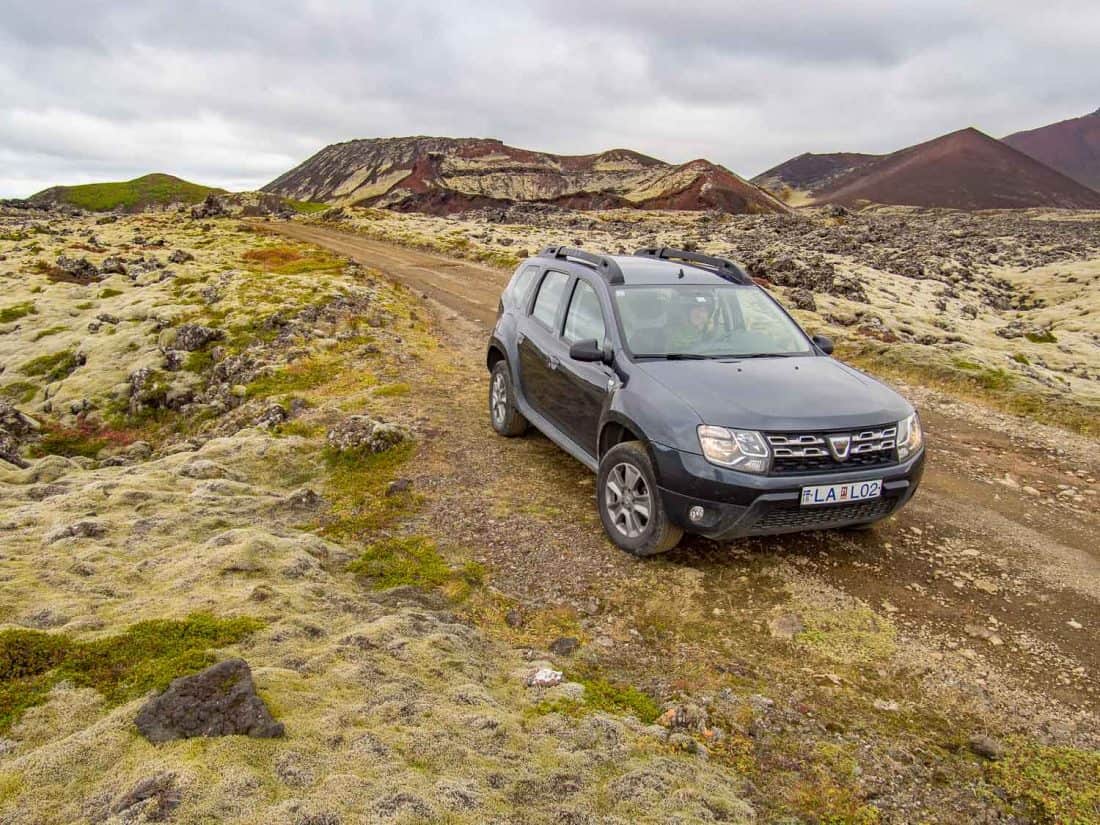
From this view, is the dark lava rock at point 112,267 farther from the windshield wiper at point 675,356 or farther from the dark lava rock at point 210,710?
the dark lava rock at point 210,710

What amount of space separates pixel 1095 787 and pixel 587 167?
370 ft

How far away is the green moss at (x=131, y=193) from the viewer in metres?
114

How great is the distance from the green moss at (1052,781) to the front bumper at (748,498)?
6.40 ft

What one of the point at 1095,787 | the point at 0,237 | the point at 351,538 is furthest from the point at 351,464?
the point at 0,237

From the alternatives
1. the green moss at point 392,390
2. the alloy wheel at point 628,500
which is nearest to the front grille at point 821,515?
the alloy wheel at point 628,500

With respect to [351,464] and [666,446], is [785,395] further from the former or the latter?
[351,464]

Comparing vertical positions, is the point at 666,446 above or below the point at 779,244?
below

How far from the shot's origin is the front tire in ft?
18.6

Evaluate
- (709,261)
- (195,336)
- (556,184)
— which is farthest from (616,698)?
(556,184)

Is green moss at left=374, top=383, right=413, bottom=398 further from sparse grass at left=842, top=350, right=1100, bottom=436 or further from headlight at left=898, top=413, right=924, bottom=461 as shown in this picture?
sparse grass at left=842, top=350, right=1100, bottom=436

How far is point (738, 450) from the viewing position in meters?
5.27

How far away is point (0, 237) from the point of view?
4066cm

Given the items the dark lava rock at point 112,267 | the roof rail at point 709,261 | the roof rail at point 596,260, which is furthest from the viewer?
the dark lava rock at point 112,267

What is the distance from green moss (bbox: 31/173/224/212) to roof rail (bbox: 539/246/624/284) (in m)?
122
